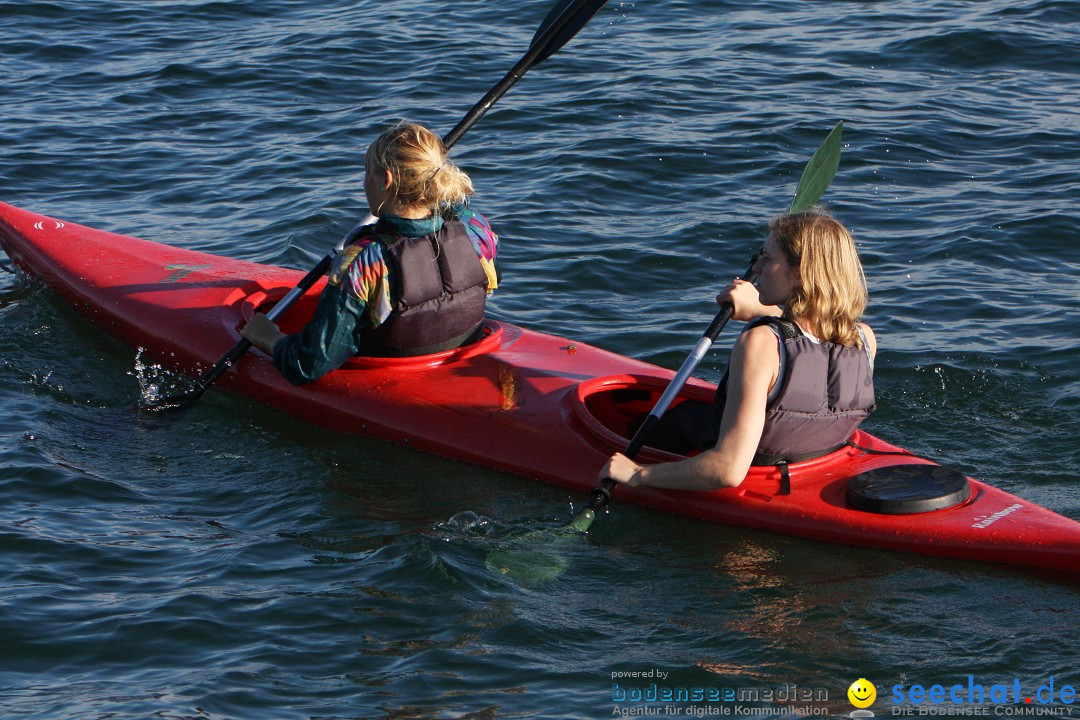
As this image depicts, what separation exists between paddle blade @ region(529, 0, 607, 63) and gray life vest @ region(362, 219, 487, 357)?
1656 mm

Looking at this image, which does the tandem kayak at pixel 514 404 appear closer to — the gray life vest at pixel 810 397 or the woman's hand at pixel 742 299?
the gray life vest at pixel 810 397

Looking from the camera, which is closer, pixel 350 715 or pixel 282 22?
pixel 350 715

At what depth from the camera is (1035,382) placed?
5305 millimetres

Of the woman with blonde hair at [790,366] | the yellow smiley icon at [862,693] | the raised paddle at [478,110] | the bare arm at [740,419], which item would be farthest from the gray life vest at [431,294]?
the yellow smiley icon at [862,693]

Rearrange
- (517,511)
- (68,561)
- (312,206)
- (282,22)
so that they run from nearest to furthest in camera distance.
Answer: (68,561), (517,511), (312,206), (282,22)

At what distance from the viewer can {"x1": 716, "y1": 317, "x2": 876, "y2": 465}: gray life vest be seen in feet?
12.5

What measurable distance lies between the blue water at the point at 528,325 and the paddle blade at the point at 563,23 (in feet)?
3.89

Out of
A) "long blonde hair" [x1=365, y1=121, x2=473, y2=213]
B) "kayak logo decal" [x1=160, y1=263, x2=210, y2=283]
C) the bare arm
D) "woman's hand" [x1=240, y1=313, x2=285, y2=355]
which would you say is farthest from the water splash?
the bare arm

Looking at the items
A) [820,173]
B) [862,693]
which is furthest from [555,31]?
[862,693]

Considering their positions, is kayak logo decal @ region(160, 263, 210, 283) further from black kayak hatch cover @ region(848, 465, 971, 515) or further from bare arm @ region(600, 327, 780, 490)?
black kayak hatch cover @ region(848, 465, 971, 515)

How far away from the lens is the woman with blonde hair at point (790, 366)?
3.73 metres

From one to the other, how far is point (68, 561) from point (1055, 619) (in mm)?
2895

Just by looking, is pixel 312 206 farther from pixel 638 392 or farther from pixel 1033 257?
pixel 1033 257

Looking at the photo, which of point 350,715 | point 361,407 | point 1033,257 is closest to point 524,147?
point 1033,257
